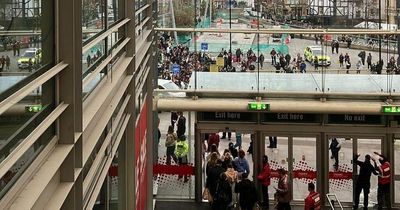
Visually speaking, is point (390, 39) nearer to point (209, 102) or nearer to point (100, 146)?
point (209, 102)

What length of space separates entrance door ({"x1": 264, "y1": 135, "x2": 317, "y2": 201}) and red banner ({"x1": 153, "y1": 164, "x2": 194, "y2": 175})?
1943mm

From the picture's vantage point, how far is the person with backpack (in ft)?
37.4

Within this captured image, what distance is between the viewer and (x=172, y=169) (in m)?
14.1

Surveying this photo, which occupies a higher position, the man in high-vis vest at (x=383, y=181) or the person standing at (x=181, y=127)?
the person standing at (x=181, y=127)

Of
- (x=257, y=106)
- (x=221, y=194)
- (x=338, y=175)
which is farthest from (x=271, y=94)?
(x=221, y=194)

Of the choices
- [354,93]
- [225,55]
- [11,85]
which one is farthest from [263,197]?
[11,85]

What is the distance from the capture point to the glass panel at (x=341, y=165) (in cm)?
1345

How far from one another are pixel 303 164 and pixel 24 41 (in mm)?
12011

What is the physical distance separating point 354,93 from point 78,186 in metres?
11.7

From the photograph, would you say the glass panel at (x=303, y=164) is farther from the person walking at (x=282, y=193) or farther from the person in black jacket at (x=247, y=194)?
the person in black jacket at (x=247, y=194)

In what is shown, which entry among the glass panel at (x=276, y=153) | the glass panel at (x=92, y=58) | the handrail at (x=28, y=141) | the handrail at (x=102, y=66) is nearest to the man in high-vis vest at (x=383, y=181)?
the glass panel at (x=276, y=153)

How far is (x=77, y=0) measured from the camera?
8.48ft

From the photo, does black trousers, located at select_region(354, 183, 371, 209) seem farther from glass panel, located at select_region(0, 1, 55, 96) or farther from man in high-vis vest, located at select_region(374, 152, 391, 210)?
glass panel, located at select_region(0, 1, 55, 96)

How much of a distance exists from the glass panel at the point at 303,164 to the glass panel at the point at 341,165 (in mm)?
397
